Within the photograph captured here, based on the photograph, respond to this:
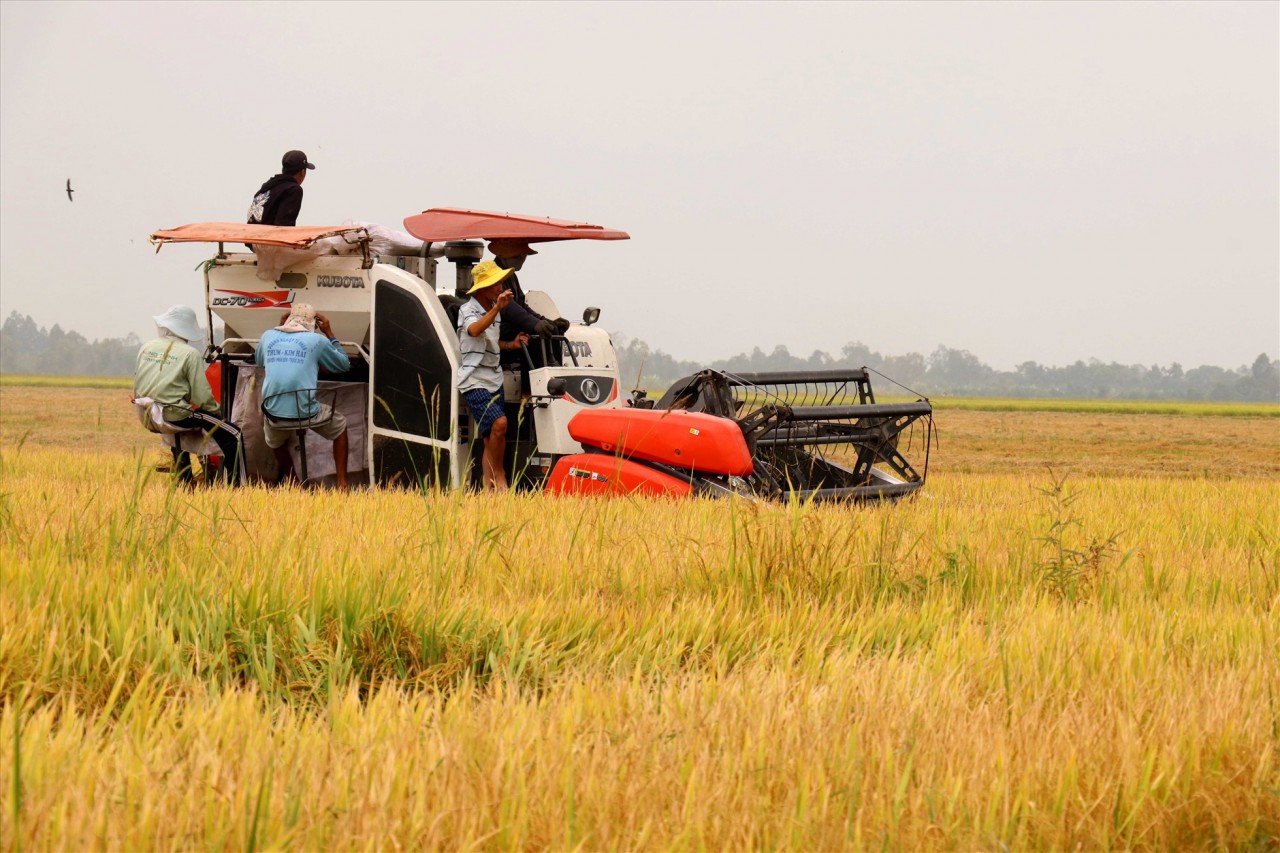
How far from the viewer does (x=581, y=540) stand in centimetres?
530

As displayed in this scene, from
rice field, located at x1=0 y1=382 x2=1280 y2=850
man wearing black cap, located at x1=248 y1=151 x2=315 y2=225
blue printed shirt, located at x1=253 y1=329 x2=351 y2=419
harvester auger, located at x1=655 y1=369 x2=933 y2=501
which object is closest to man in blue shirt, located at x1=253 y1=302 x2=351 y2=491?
blue printed shirt, located at x1=253 y1=329 x2=351 y2=419

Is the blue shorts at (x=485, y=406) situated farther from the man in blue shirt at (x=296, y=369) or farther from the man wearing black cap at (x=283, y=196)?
the man wearing black cap at (x=283, y=196)

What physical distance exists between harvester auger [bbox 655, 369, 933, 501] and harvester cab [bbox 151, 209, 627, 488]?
974 millimetres

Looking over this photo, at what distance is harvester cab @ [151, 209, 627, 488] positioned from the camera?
8602 millimetres

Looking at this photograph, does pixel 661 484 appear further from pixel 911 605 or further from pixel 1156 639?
pixel 1156 639

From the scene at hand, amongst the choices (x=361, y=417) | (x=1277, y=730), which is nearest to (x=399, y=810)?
(x=1277, y=730)

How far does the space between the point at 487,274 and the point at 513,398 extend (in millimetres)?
1088

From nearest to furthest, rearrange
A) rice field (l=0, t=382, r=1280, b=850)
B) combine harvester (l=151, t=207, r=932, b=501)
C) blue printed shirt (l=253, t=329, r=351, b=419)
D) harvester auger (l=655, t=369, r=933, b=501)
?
rice field (l=0, t=382, r=1280, b=850), harvester auger (l=655, t=369, r=933, b=501), combine harvester (l=151, t=207, r=932, b=501), blue printed shirt (l=253, t=329, r=351, b=419)

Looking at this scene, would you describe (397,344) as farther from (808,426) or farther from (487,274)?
(808,426)

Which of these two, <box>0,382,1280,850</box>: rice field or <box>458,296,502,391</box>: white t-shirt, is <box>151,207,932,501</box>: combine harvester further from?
<box>0,382,1280,850</box>: rice field

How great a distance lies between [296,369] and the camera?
8812 mm

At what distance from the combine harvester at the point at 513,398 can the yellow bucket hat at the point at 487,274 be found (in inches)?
9.5

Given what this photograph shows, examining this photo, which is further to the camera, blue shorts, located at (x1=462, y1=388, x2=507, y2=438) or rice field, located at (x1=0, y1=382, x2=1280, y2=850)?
blue shorts, located at (x1=462, y1=388, x2=507, y2=438)

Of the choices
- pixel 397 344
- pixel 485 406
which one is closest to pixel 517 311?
pixel 485 406
